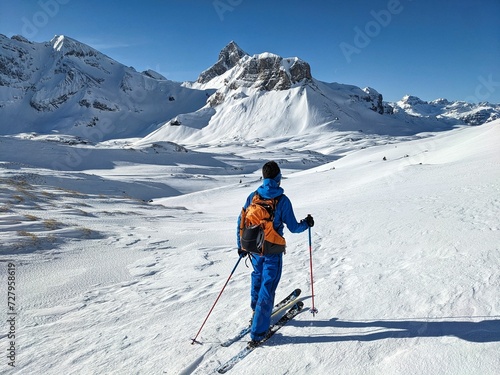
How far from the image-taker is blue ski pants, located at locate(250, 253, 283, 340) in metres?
4.07

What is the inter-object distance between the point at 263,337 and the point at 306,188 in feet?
63.6

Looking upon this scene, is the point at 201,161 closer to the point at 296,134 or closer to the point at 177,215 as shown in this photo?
the point at 177,215

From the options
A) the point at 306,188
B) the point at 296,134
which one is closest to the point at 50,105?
the point at 296,134

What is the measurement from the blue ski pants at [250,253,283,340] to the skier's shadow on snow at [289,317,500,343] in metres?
0.47

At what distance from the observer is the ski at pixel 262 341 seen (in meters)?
3.69

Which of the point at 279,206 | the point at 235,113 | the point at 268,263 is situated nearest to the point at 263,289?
the point at 268,263

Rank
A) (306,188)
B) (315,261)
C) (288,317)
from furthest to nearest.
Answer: (306,188) < (315,261) < (288,317)

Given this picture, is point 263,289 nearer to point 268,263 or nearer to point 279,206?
point 268,263

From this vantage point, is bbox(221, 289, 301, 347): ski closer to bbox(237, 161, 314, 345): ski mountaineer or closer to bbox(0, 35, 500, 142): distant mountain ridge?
bbox(237, 161, 314, 345): ski mountaineer

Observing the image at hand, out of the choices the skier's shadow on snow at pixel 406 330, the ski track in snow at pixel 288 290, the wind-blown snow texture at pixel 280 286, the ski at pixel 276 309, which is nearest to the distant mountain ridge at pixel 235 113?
the wind-blown snow texture at pixel 280 286

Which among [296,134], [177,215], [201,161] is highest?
[296,134]

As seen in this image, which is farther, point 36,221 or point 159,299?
point 36,221

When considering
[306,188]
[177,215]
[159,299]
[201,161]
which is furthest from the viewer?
[201,161]

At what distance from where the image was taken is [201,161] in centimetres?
6056
